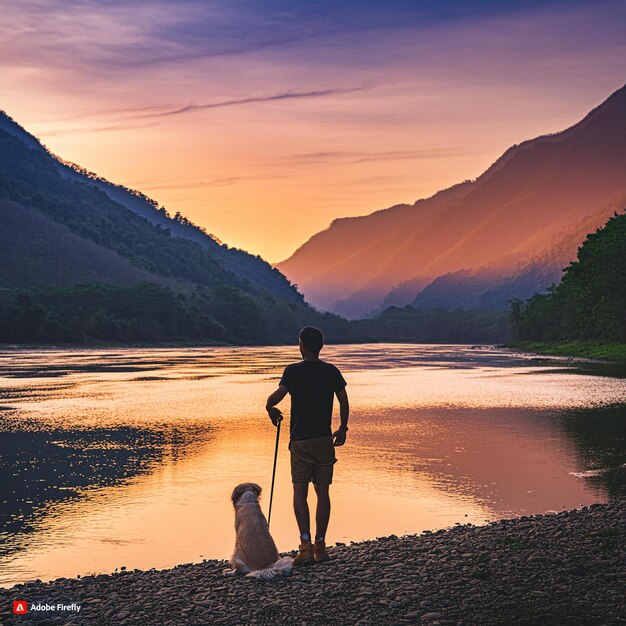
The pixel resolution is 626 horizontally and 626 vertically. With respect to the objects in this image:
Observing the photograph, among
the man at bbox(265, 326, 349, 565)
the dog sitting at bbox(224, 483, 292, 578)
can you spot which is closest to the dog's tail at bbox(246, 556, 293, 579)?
the dog sitting at bbox(224, 483, 292, 578)

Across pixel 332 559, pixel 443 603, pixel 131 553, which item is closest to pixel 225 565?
pixel 332 559

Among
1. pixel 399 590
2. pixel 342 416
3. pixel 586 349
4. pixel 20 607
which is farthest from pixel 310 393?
pixel 586 349

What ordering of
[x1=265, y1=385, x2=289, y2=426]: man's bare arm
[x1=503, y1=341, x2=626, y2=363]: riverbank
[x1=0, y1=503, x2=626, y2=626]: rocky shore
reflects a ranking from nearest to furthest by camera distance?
[x1=0, y1=503, x2=626, y2=626]: rocky shore < [x1=265, y1=385, x2=289, y2=426]: man's bare arm < [x1=503, y1=341, x2=626, y2=363]: riverbank

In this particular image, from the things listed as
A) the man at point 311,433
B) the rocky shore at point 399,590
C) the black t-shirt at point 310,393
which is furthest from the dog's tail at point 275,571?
the black t-shirt at point 310,393

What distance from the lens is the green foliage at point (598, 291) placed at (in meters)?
109

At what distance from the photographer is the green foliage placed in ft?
358

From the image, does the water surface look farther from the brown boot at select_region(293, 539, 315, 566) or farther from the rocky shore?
the brown boot at select_region(293, 539, 315, 566)

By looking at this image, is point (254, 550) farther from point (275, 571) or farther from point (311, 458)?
point (311, 458)

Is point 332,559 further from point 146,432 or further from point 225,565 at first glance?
point 146,432

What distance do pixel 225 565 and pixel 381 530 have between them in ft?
17.3

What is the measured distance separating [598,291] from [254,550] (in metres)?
108

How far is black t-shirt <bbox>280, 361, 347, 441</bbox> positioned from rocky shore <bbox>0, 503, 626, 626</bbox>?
2010 mm

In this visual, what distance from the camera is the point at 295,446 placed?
44.3 ft

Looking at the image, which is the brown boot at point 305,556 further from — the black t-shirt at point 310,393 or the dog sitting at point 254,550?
the black t-shirt at point 310,393
